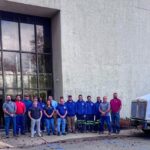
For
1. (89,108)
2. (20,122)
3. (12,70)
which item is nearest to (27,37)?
(12,70)

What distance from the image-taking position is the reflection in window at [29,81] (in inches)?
712

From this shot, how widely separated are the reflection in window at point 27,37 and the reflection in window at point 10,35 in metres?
0.35

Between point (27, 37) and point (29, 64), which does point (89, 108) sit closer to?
point (29, 64)

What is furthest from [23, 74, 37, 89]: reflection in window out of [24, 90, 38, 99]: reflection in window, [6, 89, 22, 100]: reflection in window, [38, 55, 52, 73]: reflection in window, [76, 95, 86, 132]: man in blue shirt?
[76, 95, 86, 132]: man in blue shirt

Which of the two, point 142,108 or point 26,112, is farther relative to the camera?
point 142,108

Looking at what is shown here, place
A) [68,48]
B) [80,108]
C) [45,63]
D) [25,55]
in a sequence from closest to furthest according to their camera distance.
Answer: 1. [80,108]
2. [25,55]
3. [68,48]
4. [45,63]

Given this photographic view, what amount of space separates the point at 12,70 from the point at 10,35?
1838 millimetres

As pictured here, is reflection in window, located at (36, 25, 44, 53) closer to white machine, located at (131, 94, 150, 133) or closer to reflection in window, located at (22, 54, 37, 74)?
reflection in window, located at (22, 54, 37, 74)

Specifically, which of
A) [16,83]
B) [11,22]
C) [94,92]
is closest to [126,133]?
[94,92]

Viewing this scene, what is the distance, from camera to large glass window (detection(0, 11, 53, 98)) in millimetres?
17500

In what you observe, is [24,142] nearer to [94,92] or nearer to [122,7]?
[94,92]

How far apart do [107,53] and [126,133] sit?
17.8ft

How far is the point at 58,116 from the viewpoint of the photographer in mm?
15805

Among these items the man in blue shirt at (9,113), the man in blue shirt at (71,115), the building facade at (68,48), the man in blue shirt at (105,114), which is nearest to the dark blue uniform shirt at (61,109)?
the man in blue shirt at (71,115)
